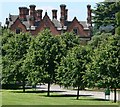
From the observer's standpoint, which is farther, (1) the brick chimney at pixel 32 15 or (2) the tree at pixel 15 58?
(1) the brick chimney at pixel 32 15

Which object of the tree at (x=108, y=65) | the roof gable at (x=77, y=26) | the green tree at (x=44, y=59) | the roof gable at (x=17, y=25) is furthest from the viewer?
the roof gable at (x=77, y=26)

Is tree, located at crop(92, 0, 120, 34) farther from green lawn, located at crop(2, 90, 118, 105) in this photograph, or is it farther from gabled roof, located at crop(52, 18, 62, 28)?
green lawn, located at crop(2, 90, 118, 105)

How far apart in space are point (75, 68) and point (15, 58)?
1332cm

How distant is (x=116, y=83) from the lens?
29.6m

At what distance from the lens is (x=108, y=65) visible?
97.4ft

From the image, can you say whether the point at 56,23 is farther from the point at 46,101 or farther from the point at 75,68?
the point at 46,101

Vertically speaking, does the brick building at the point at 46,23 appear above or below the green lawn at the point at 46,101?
above

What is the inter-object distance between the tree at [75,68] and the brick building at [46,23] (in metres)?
41.0

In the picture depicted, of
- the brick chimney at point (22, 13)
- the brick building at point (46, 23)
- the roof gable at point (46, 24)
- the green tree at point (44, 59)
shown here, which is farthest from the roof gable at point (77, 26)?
the green tree at point (44, 59)

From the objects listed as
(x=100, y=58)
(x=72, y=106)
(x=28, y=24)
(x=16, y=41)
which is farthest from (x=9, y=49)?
(x=28, y=24)

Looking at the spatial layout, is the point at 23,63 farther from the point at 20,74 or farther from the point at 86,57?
the point at 86,57

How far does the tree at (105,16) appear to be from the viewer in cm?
5512

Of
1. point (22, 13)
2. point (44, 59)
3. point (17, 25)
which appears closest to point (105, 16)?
point (44, 59)

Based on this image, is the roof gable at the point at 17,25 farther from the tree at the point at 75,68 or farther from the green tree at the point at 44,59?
the tree at the point at 75,68
